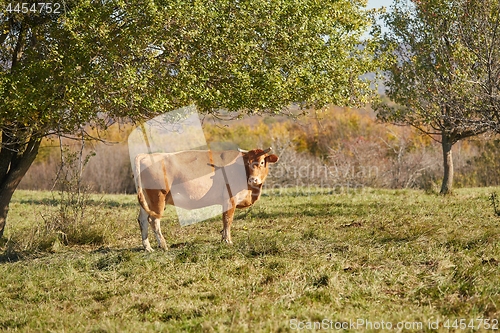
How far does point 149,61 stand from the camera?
A: 11711 mm

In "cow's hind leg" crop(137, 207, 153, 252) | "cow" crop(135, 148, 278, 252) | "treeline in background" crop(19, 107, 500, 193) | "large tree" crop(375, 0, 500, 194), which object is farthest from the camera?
"treeline in background" crop(19, 107, 500, 193)

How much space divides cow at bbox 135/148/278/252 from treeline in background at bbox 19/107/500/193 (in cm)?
220

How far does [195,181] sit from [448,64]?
9.29m

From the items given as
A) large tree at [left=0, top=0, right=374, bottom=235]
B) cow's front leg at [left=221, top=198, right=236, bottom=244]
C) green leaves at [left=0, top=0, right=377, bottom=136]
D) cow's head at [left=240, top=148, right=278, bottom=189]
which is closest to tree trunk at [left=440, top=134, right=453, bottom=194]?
large tree at [left=0, top=0, right=374, bottom=235]

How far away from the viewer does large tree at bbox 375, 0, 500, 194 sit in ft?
44.7

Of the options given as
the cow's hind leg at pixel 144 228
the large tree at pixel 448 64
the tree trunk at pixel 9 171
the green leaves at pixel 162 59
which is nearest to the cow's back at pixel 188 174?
the cow's hind leg at pixel 144 228

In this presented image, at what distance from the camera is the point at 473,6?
1385 centimetres

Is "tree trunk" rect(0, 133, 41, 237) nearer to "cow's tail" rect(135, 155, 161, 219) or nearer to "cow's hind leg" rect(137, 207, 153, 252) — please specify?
"cow's tail" rect(135, 155, 161, 219)

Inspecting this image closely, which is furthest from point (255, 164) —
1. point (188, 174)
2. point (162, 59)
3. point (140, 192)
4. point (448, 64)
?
point (448, 64)

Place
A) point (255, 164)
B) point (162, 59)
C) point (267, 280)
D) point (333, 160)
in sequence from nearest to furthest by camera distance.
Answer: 1. point (267, 280)
2. point (255, 164)
3. point (162, 59)
4. point (333, 160)

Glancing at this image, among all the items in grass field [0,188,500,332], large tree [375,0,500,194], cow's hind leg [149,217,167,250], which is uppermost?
large tree [375,0,500,194]

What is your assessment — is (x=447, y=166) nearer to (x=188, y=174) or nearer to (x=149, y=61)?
(x=188, y=174)

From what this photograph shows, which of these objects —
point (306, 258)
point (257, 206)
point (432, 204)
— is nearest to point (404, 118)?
point (432, 204)

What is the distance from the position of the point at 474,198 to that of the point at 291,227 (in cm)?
770
